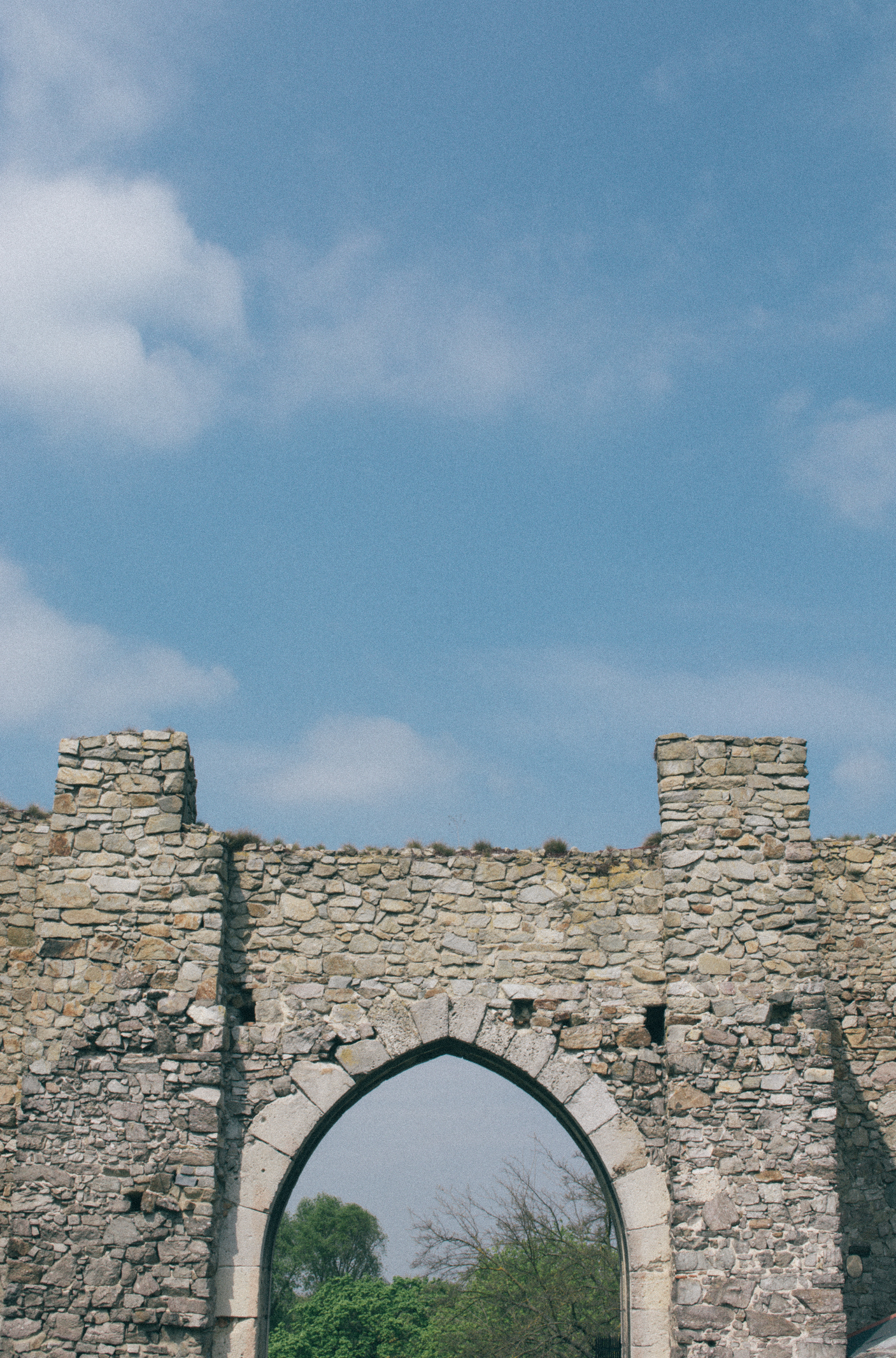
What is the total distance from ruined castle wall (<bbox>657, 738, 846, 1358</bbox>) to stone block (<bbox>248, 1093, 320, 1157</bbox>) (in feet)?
9.15

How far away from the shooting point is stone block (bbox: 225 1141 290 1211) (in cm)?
879

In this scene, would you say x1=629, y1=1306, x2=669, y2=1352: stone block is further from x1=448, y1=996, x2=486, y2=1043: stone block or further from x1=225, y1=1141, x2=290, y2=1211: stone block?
x1=225, y1=1141, x2=290, y2=1211: stone block

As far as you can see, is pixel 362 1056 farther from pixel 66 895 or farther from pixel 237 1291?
pixel 66 895

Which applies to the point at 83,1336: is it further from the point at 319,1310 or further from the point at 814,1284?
the point at 319,1310

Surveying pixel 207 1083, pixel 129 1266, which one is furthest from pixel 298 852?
pixel 129 1266

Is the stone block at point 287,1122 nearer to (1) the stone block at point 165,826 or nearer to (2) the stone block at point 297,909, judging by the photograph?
(2) the stone block at point 297,909

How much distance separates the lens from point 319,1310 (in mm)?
31906

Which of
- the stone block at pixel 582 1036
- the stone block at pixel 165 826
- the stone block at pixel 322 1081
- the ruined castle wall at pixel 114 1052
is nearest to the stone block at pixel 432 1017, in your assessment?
the stone block at pixel 322 1081

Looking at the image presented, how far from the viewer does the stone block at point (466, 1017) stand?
9.19 meters

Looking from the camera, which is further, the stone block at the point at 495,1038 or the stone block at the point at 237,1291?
the stone block at the point at 495,1038

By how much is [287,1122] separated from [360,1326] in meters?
26.3

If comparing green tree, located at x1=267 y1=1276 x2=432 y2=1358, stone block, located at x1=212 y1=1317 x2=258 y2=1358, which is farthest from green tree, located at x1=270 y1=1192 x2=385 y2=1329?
stone block, located at x1=212 y1=1317 x2=258 y2=1358

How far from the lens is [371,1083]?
9.40 meters

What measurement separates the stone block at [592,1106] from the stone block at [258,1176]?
2268 millimetres
